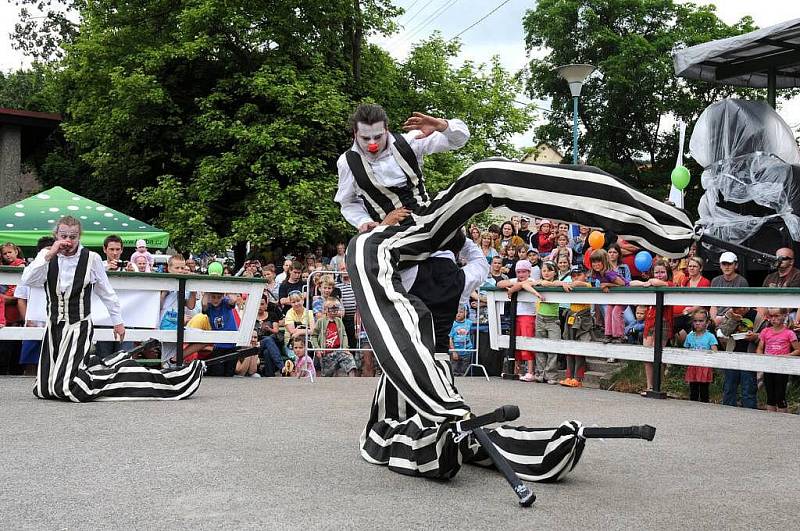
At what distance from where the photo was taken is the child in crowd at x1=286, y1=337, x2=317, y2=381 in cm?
1061

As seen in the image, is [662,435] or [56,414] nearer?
[662,435]

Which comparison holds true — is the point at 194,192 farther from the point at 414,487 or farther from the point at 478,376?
the point at 414,487

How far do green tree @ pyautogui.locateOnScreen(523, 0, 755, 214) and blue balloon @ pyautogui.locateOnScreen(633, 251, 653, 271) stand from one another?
20.1m

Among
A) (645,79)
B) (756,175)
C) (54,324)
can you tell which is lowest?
(54,324)

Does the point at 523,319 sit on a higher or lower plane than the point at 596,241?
lower

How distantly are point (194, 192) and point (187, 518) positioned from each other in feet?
62.2

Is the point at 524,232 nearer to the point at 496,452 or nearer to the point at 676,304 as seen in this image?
the point at 676,304

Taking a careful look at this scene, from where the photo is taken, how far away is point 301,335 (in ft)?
36.0

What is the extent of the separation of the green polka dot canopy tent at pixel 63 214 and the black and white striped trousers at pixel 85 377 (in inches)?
313

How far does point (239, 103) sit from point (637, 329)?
1562cm

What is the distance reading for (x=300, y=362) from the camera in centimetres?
1073

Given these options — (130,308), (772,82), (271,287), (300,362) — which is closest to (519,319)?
(300,362)

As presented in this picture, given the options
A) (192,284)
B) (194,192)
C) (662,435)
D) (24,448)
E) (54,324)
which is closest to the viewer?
(24,448)

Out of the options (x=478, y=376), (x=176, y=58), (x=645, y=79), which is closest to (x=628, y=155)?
(x=645, y=79)
